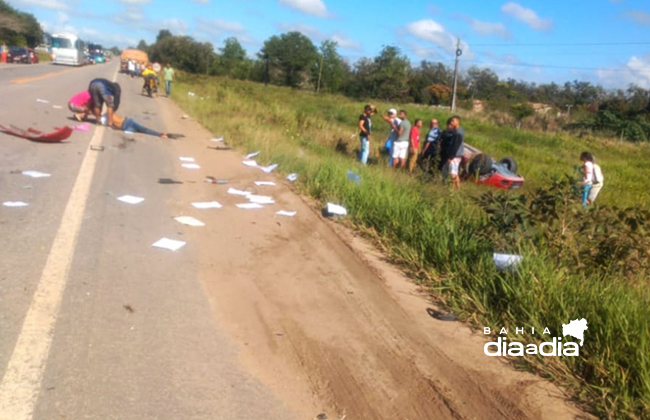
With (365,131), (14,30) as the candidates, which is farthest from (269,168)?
(14,30)

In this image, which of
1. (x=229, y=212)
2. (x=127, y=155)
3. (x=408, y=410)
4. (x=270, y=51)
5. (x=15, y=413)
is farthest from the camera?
(x=270, y=51)

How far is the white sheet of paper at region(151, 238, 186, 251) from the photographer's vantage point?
620cm

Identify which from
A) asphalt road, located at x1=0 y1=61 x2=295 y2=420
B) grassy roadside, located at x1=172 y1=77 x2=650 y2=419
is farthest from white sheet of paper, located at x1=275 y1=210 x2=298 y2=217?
asphalt road, located at x1=0 y1=61 x2=295 y2=420

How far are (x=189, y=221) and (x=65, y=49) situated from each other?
194 feet

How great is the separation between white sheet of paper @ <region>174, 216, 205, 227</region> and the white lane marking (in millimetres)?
1076

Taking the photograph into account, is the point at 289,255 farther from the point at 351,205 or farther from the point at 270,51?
the point at 270,51

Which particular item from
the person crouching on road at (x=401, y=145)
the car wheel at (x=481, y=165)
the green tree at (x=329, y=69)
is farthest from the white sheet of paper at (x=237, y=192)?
the green tree at (x=329, y=69)

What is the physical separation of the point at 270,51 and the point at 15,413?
8519 cm

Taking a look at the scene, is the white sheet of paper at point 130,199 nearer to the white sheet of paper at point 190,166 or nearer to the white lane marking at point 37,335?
the white lane marking at point 37,335

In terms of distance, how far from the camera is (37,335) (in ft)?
13.2

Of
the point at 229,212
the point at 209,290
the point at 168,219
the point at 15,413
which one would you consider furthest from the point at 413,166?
the point at 15,413

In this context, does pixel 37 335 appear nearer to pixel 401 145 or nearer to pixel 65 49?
pixel 401 145

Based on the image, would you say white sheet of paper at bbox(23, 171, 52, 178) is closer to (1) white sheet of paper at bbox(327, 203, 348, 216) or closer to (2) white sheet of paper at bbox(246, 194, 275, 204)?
(2) white sheet of paper at bbox(246, 194, 275, 204)

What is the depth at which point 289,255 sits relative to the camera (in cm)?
643
